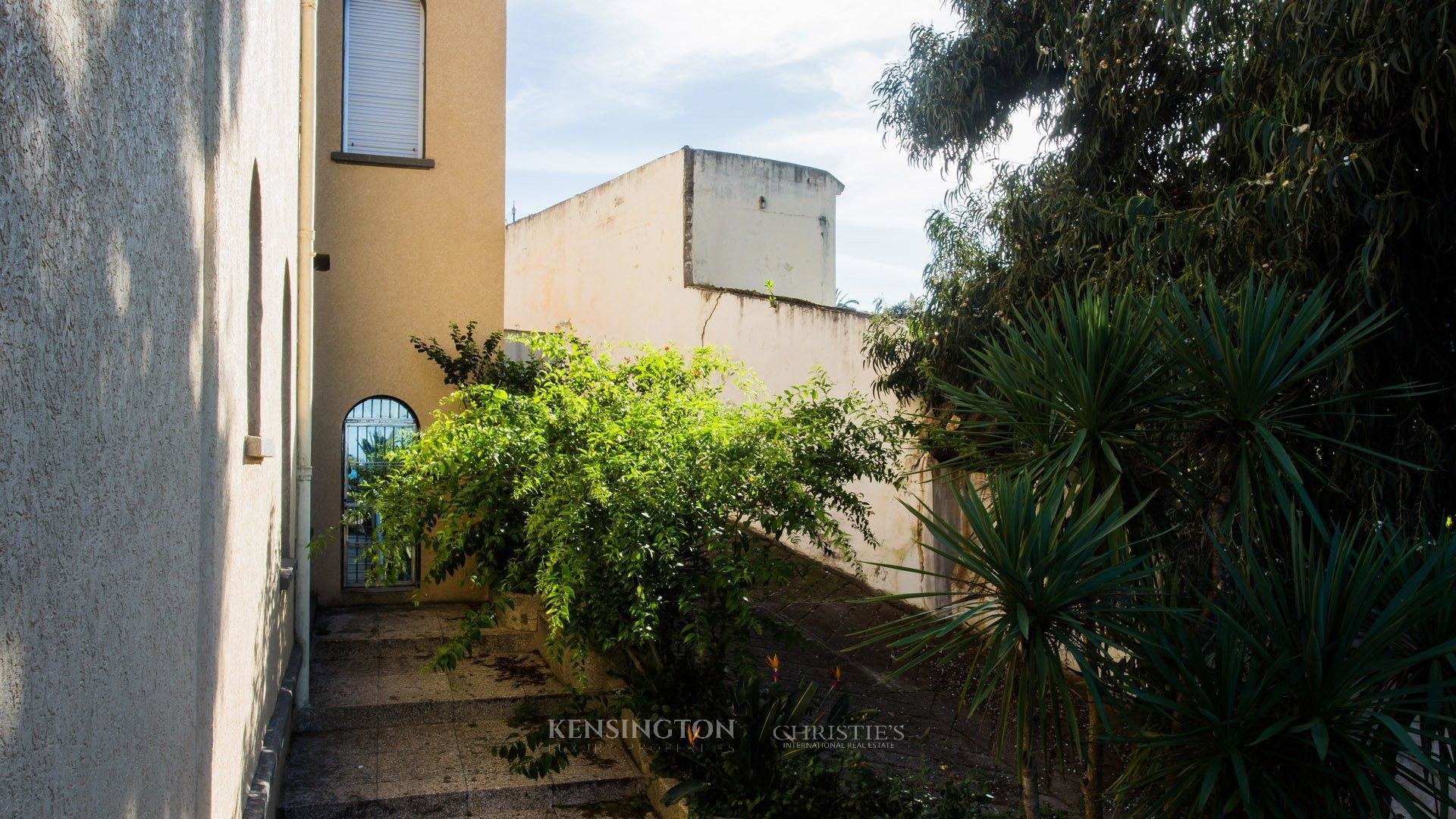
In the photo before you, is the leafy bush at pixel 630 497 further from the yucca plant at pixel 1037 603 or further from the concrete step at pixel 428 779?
the yucca plant at pixel 1037 603

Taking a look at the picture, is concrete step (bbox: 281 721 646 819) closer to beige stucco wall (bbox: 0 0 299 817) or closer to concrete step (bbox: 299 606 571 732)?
concrete step (bbox: 299 606 571 732)

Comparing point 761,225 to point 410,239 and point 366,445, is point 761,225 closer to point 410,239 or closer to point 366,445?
point 410,239

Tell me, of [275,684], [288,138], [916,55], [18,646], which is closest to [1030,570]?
[18,646]

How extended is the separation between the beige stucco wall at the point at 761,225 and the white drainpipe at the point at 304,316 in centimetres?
866

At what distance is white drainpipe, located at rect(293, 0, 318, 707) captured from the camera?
24.1 ft

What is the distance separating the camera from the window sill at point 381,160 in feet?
31.9

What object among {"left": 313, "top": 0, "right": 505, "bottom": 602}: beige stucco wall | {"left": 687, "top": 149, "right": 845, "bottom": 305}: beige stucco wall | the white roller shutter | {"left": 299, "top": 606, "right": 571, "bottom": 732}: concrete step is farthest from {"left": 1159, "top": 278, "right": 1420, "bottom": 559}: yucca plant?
{"left": 687, "top": 149, "right": 845, "bottom": 305}: beige stucco wall

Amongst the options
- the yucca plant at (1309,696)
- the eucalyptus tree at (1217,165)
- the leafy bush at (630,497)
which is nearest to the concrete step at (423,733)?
the leafy bush at (630,497)

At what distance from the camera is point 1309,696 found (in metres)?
3.46

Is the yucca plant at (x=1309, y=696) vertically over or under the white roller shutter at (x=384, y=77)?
under

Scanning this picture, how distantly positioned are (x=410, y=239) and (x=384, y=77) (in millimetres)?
1530

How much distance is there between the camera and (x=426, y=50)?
1001 cm

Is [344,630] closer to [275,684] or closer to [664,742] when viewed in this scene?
[275,684]

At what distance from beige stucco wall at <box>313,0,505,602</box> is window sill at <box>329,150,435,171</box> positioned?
0.05 meters
